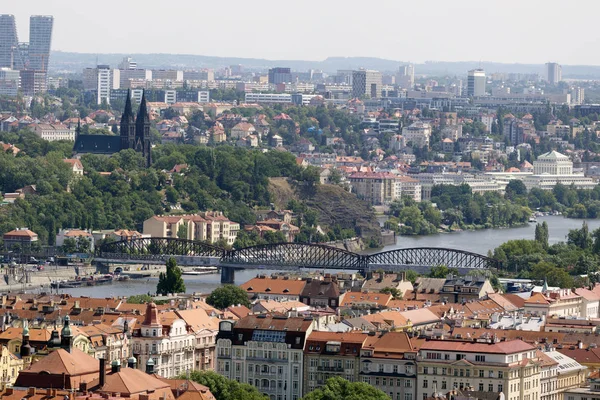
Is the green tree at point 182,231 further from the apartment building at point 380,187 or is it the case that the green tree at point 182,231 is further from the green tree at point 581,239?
the apartment building at point 380,187

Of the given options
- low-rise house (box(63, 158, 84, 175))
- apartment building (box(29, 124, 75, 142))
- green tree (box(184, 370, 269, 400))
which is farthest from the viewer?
apartment building (box(29, 124, 75, 142))

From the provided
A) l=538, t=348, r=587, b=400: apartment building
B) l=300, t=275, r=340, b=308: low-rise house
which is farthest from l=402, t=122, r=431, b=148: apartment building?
l=538, t=348, r=587, b=400: apartment building

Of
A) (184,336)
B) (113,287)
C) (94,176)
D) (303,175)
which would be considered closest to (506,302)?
(184,336)

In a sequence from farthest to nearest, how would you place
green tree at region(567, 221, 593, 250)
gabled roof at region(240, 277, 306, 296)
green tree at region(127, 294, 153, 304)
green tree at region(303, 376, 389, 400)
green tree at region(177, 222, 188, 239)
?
green tree at region(177, 222, 188, 239)
green tree at region(567, 221, 593, 250)
gabled roof at region(240, 277, 306, 296)
green tree at region(127, 294, 153, 304)
green tree at region(303, 376, 389, 400)

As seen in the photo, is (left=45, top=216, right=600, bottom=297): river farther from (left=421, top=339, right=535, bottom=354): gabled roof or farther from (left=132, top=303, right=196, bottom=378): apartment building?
(left=421, top=339, right=535, bottom=354): gabled roof

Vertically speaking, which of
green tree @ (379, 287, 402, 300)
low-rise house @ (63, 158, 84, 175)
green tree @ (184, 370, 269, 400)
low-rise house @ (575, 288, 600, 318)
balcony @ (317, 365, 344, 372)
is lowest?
low-rise house @ (63, 158, 84, 175)

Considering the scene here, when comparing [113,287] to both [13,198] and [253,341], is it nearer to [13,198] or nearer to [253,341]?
[13,198]

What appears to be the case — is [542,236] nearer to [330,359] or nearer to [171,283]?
[171,283]
